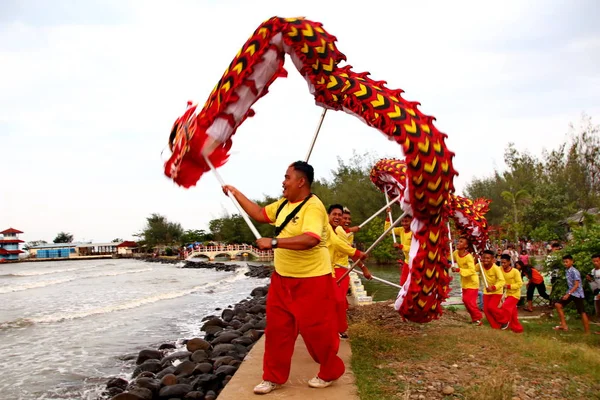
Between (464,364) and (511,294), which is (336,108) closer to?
(464,364)

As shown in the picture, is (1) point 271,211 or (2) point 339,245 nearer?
(1) point 271,211

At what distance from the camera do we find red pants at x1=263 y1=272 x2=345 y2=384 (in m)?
4.33

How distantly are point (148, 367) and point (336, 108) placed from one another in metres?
6.55

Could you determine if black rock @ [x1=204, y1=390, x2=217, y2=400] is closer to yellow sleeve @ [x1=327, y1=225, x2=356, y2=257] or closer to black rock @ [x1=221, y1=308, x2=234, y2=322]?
yellow sleeve @ [x1=327, y1=225, x2=356, y2=257]

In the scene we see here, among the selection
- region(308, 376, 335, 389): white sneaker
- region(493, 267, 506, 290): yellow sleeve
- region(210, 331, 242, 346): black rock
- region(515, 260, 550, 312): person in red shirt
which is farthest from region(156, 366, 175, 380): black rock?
region(515, 260, 550, 312): person in red shirt

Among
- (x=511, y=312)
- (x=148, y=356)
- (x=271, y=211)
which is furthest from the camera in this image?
(x=148, y=356)

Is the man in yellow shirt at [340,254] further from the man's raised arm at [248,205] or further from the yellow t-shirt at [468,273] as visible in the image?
the yellow t-shirt at [468,273]

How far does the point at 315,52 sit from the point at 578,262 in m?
8.72

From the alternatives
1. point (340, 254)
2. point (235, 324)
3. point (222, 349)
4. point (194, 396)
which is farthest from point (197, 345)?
point (340, 254)

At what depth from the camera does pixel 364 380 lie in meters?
4.89

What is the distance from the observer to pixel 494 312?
29.3 ft

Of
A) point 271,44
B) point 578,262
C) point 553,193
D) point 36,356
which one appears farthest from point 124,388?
point 553,193

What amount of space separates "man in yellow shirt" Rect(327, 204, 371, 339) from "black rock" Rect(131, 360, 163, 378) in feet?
12.5

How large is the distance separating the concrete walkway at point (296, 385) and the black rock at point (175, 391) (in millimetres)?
1669
